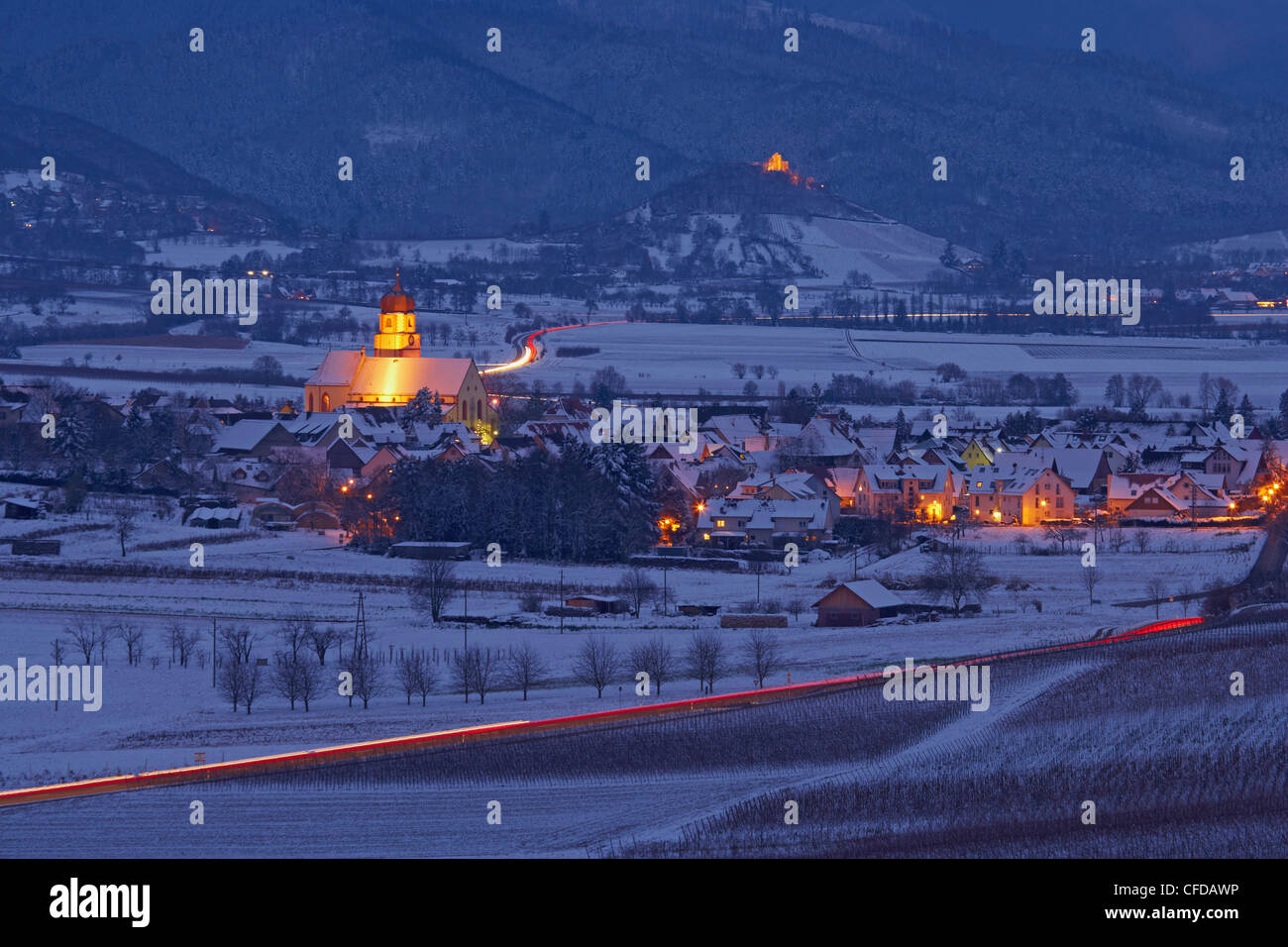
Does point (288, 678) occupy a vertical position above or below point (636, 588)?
below

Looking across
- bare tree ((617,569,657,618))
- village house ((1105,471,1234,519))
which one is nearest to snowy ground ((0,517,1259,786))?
bare tree ((617,569,657,618))

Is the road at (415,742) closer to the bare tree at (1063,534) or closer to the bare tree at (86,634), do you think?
the bare tree at (86,634)

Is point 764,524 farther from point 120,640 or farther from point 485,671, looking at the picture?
point 120,640

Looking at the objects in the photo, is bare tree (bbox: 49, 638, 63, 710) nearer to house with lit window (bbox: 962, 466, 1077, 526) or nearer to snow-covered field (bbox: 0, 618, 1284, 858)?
snow-covered field (bbox: 0, 618, 1284, 858)

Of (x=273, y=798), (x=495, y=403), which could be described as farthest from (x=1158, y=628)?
(x=495, y=403)

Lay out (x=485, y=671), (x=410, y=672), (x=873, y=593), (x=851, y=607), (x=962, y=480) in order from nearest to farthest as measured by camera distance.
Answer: (x=410, y=672) → (x=485, y=671) → (x=851, y=607) → (x=873, y=593) → (x=962, y=480)

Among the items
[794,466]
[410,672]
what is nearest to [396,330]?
[794,466]

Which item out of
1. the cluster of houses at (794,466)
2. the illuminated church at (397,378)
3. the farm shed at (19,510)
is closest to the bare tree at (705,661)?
the cluster of houses at (794,466)
